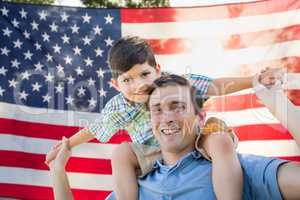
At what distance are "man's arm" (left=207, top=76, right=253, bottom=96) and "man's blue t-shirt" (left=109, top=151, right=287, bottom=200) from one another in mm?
397

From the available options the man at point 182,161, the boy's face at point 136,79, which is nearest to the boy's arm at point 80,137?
the boy's face at point 136,79

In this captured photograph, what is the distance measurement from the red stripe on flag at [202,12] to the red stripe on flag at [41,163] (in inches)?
35.6

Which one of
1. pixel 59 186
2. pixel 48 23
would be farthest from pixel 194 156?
pixel 48 23

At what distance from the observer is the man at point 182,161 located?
1.77m

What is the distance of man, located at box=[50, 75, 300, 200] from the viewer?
69.7 inches

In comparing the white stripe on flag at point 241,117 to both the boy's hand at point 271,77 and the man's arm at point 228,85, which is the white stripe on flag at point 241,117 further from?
the boy's hand at point 271,77

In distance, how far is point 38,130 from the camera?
3334 mm

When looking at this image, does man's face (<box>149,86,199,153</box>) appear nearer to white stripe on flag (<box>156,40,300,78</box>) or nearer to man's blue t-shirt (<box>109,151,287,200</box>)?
man's blue t-shirt (<box>109,151,287,200</box>)

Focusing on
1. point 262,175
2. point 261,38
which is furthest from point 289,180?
point 261,38

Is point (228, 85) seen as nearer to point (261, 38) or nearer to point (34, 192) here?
point (261, 38)

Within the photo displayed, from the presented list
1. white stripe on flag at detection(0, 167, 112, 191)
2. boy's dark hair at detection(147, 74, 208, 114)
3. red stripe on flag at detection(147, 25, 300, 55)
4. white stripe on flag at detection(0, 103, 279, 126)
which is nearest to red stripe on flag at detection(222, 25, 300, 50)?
red stripe on flag at detection(147, 25, 300, 55)

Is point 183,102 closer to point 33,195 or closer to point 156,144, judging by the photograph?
point 156,144

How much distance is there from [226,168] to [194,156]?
177mm

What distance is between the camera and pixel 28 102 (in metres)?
3.35
